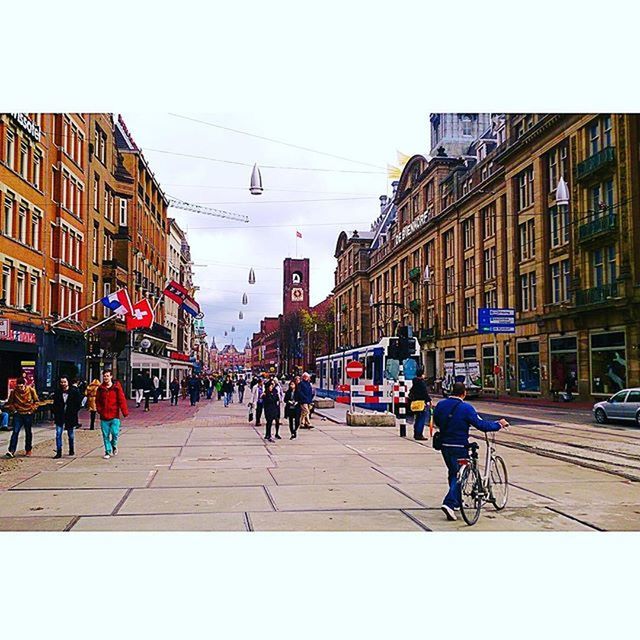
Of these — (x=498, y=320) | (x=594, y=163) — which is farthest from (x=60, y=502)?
(x=498, y=320)

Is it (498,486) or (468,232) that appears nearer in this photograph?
(498,486)

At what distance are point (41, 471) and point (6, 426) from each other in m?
8.91

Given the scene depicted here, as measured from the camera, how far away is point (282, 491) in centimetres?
1202

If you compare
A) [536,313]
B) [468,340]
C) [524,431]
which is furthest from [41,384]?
[468,340]

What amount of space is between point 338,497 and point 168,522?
276cm

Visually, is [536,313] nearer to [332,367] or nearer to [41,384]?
[332,367]

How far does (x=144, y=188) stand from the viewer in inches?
1567

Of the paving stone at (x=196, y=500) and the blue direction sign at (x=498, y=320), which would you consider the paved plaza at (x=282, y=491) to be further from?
the blue direction sign at (x=498, y=320)

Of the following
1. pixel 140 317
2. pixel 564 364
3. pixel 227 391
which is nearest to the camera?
pixel 140 317

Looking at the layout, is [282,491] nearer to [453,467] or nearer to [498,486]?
[453,467]

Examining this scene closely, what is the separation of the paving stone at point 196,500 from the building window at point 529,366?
3285 centimetres

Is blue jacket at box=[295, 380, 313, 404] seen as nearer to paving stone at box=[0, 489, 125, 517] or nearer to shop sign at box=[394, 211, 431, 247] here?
paving stone at box=[0, 489, 125, 517]

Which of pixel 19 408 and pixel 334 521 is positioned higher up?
pixel 19 408

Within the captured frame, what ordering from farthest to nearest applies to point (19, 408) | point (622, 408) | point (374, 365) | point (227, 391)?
point (227, 391), point (374, 365), point (622, 408), point (19, 408)
